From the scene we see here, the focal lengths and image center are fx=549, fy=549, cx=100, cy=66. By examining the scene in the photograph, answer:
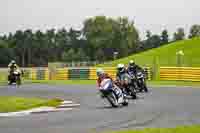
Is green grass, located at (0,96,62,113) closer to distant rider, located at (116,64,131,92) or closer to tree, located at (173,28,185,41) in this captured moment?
distant rider, located at (116,64,131,92)

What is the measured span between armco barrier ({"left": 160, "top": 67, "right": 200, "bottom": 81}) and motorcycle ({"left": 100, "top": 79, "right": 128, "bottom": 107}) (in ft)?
73.9

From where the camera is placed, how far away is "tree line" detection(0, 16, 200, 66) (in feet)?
445

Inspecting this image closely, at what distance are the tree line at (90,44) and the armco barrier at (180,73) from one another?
84276mm

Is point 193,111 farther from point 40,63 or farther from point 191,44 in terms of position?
Result: point 40,63

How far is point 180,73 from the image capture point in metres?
43.6

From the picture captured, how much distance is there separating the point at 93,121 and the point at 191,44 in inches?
2887

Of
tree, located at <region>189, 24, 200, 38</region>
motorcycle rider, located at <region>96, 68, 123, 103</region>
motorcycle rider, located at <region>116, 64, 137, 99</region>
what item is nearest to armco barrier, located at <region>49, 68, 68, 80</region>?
motorcycle rider, located at <region>116, 64, 137, 99</region>

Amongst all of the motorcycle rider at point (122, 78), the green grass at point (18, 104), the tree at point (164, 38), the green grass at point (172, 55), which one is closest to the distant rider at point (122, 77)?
the motorcycle rider at point (122, 78)

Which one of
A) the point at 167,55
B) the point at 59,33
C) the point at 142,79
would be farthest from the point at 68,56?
the point at 142,79

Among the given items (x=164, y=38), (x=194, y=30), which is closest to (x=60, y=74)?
(x=194, y=30)

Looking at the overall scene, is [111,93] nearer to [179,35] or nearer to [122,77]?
[122,77]

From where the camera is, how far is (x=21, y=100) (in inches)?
861

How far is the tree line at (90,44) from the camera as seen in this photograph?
5335 inches

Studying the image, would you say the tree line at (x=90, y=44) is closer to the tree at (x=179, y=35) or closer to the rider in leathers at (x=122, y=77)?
the tree at (x=179, y=35)
